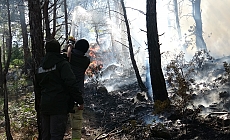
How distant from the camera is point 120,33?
22.8 m

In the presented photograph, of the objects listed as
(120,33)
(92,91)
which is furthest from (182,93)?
(120,33)

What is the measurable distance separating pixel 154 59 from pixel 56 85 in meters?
4.61

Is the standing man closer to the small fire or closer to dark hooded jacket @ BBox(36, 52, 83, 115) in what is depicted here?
dark hooded jacket @ BBox(36, 52, 83, 115)

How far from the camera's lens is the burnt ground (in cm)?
552

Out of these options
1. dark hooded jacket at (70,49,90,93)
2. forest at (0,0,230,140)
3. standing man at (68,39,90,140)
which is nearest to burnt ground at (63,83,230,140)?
forest at (0,0,230,140)

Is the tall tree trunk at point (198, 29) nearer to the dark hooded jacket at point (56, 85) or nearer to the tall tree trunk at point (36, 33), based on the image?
the tall tree trunk at point (36, 33)

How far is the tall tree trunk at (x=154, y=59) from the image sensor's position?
800 centimetres

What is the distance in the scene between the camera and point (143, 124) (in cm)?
670

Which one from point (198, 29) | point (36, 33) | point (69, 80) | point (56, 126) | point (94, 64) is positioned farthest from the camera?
point (198, 29)

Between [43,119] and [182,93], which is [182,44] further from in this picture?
[43,119]

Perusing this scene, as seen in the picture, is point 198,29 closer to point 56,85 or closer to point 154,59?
point 154,59

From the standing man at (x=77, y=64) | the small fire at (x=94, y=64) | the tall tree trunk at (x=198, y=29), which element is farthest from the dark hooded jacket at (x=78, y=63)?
the tall tree trunk at (x=198, y=29)

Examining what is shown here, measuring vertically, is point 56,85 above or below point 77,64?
below

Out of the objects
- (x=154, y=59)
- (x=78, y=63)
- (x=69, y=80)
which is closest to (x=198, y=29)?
(x=154, y=59)
